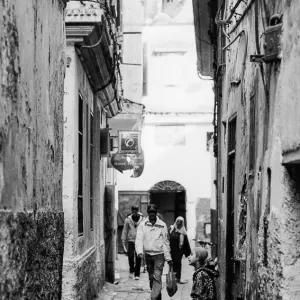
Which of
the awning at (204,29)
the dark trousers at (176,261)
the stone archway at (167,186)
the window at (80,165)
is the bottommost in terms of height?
the dark trousers at (176,261)

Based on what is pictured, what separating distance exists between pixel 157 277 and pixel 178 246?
3886mm

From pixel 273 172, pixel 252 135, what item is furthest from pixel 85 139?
pixel 273 172

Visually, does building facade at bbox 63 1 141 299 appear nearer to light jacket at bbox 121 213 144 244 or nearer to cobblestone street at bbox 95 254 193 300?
cobblestone street at bbox 95 254 193 300

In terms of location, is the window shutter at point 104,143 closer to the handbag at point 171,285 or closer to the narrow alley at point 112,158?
the narrow alley at point 112,158

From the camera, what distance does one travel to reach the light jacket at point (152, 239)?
12.8 meters

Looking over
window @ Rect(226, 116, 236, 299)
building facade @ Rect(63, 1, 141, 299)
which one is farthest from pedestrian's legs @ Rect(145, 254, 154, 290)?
window @ Rect(226, 116, 236, 299)

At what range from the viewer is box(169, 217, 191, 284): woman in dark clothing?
637 inches

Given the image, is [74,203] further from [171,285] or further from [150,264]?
[150,264]

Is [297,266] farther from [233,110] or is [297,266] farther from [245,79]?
[233,110]

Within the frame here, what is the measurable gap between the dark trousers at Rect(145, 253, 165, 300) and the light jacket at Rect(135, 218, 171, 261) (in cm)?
10

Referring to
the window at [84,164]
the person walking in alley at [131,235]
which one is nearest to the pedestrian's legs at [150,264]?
the window at [84,164]

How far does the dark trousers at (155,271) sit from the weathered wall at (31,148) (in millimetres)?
6098

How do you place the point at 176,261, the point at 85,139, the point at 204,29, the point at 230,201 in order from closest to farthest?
the point at 230,201
the point at 85,139
the point at 204,29
the point at 176,261

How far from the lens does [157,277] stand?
1246cm
